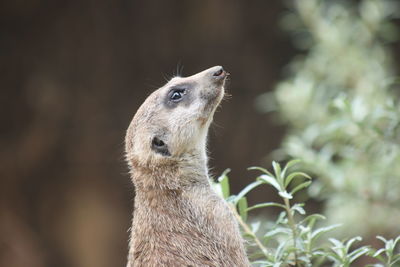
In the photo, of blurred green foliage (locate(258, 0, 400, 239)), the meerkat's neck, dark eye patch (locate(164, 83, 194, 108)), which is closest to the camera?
the meerkat's neck

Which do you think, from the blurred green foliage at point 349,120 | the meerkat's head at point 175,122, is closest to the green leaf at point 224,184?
the meerkat's head at point 175,122

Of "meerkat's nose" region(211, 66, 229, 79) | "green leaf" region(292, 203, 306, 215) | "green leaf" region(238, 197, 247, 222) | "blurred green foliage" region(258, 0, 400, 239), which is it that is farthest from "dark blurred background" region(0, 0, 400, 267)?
"green leaf" region(292, 203, 306, 215)

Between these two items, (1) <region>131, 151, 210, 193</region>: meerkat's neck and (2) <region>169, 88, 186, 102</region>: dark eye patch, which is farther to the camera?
(2) <region>169, 88, 186, 102</region>: dark eye patch

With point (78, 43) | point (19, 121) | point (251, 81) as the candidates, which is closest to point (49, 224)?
point (19, 121)

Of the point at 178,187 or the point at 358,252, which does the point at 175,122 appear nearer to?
the point at 178,187

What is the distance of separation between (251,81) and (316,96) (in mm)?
3416

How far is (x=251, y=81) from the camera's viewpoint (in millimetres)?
7258

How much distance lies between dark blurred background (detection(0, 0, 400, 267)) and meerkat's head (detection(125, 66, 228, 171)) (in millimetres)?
3960

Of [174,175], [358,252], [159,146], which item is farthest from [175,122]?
[358,252]

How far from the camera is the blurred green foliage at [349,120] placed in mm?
2902

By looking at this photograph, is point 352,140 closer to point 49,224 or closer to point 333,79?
point 333,79

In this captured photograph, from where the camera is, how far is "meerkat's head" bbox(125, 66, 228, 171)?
8.91 ft

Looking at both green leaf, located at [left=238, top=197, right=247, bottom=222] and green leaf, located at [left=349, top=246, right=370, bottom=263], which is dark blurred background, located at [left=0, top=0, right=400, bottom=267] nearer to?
green leaf, located at [left=238, top=197, right=247, bottom=222]

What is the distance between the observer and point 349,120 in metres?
2.78
